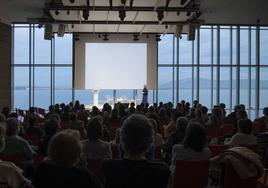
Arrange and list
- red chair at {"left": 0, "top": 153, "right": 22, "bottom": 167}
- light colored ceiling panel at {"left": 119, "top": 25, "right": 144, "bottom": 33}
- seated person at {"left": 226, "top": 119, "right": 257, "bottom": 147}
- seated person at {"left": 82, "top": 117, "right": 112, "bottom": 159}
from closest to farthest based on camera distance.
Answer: red chair at {"left": 0, "top": 153, "right": 22, "bottom": 167}
seated person at {"left": 82, "top": 117, "right": 112, "bottom": 159}
seated person at {"left": 226, "top": 119, "right": 257, "bottom": 147}
light colored ceiling panel at {"left": 119, "top": 25, "right": 144, "bottom": 33}

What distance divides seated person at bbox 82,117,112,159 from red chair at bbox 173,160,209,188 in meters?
1.15

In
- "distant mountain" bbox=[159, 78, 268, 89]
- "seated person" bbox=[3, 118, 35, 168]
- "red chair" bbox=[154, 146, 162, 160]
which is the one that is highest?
"distant mountain" bbox=[159, 78, 268, 89]

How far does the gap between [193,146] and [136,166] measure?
2.45 metres

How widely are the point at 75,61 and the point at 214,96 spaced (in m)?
7.28

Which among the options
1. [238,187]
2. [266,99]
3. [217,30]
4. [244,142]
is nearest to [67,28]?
[217,30]

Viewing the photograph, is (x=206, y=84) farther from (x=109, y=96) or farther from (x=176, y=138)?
(x=176, y=138)

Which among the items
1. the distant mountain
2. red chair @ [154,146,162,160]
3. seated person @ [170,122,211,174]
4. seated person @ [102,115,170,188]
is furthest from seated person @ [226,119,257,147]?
the distant mountain

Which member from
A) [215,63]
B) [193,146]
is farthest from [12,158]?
[215,63]

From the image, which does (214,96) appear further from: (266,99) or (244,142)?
(244,142)

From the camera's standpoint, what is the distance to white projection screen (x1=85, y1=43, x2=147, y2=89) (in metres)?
20.1

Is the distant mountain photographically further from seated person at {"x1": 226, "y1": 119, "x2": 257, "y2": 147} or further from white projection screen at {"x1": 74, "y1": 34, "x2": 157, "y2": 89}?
seated person at {"x1": 226, "y1": 119, "x2": 257, "y2": 147}

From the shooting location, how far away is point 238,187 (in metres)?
4.36

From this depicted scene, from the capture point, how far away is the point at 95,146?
5.57 m

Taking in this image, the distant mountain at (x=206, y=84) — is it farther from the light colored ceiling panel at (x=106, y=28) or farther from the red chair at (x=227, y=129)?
the red chair at (x=227, y=129)
